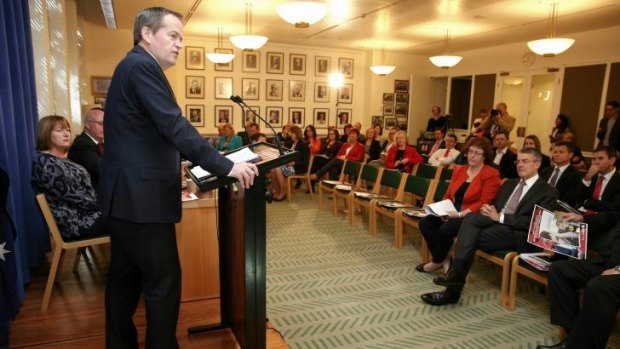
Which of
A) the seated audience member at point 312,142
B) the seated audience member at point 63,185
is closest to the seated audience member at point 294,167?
the seated audience member at point 312,142

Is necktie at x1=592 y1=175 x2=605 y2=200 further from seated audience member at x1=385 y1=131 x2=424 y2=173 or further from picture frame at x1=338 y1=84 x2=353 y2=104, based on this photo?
picture frame at x1=338 y1=84 x2=353 y2=104

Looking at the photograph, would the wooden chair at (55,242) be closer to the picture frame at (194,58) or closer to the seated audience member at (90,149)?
the seated audience member at (90,149)

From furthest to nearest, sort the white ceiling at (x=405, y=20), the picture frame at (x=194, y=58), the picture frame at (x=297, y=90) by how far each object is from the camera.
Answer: the picture frame at (x=297, y=90) → the picture frame at (x=194, y=58) → the white ceiling at (x=405, y=20)

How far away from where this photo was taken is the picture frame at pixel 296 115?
10.5 m

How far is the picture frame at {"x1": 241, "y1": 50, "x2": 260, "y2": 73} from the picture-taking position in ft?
32.2

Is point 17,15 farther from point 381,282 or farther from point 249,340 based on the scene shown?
point 381,282

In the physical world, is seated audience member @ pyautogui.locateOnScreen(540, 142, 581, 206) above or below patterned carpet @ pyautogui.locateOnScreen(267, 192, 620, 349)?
above

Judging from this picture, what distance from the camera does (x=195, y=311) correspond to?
2.68 m

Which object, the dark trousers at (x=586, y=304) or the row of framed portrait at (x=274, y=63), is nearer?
Answer: the dark trousers at (x=586, y=304)

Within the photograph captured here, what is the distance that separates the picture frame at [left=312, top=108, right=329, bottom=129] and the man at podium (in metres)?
9.21

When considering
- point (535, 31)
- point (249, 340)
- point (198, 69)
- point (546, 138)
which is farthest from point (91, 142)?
point (546, 138)

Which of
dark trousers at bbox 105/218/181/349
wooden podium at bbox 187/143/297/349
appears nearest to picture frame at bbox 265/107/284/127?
wooden podium at bbox 187/143/297/349

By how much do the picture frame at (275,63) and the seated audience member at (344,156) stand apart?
11.1 feet

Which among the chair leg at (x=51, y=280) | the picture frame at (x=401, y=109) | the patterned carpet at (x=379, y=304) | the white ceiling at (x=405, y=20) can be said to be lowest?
the patterned carpet at (x=379, y=304)
